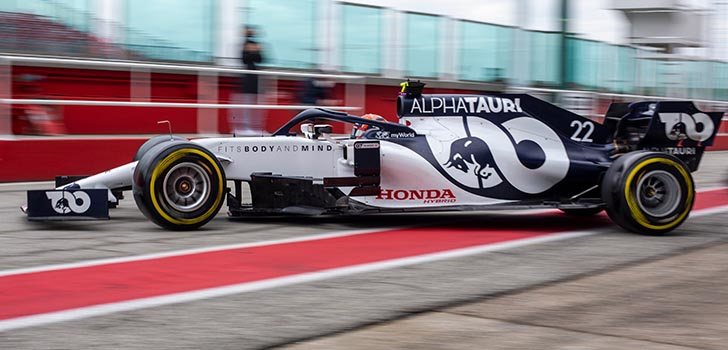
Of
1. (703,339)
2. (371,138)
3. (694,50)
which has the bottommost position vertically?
(703,339)

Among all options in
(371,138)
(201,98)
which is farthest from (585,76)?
(371,138)

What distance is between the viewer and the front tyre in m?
7.23

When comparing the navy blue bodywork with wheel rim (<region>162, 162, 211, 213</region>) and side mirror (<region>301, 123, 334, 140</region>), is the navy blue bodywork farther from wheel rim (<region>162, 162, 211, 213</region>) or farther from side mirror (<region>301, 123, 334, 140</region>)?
wheel rim (<region>162, 162, 211, 213</region>)

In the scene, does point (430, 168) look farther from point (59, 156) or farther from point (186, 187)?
point (59, 156)

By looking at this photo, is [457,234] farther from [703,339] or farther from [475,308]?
[703,339]

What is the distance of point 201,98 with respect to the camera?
12500 mm

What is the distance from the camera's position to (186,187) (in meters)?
7.39

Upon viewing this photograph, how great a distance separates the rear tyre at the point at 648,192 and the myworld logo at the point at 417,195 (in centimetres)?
122

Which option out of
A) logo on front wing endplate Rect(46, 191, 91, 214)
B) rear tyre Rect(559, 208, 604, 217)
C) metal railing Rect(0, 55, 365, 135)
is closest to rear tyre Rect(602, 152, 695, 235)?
rear tyre Rect(559, 208, 604, 217)

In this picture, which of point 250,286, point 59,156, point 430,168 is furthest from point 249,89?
point 250,286

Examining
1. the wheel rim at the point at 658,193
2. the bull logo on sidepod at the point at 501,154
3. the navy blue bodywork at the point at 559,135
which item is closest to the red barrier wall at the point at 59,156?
the navy blue bodywork at the point at 559,135

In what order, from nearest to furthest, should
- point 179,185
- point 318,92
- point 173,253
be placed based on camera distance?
point 173,253 < point 179,185 < point 318,92

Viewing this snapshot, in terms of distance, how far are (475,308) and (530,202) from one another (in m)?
3.20

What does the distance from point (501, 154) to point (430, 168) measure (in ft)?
1.96
